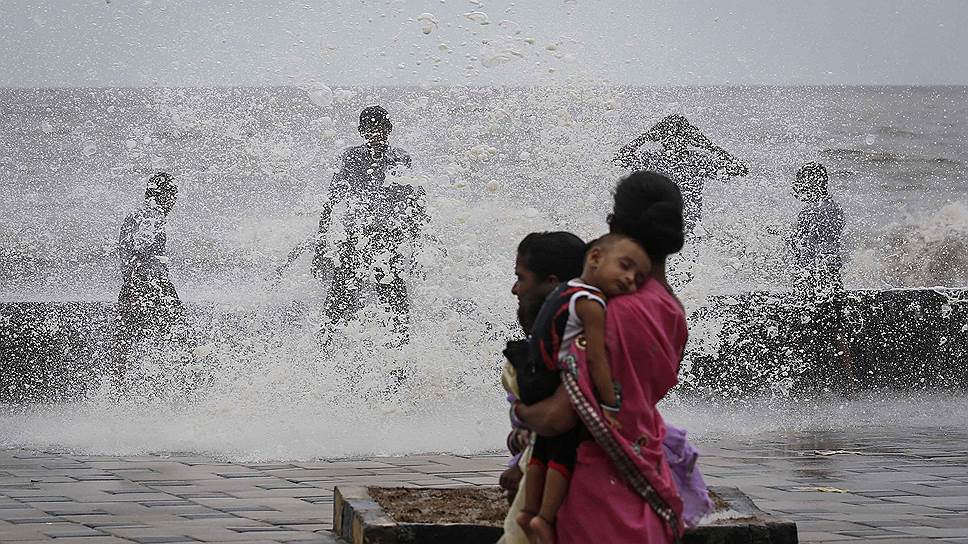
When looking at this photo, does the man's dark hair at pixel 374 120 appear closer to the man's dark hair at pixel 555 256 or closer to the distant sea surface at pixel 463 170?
the distant sea surface at pixel 463 170

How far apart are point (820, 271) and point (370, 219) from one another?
371 centimetres

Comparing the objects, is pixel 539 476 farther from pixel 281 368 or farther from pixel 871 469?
pixel 281 368

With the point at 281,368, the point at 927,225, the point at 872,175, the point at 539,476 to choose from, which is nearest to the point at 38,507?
the point at 539,476

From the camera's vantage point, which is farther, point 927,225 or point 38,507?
point 927,225

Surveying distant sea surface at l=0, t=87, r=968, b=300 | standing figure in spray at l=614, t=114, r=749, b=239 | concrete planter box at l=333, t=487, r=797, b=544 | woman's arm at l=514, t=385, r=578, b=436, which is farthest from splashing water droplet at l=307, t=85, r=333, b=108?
woman's arm at l=514, t=385, r=578, b=436

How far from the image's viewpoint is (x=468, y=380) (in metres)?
8.52

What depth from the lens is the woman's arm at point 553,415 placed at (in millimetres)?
2875

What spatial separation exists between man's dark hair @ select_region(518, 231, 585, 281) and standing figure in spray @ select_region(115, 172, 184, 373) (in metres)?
7.04

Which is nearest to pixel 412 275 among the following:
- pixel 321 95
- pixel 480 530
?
pixel 321 95

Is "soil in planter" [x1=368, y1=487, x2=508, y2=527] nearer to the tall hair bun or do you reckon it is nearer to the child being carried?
the child being carried

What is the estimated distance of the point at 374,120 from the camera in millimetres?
9422

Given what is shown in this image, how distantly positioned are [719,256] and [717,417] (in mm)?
1794

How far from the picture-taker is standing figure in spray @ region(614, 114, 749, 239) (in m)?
9.99

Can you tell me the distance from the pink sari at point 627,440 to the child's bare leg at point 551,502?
2 cm
